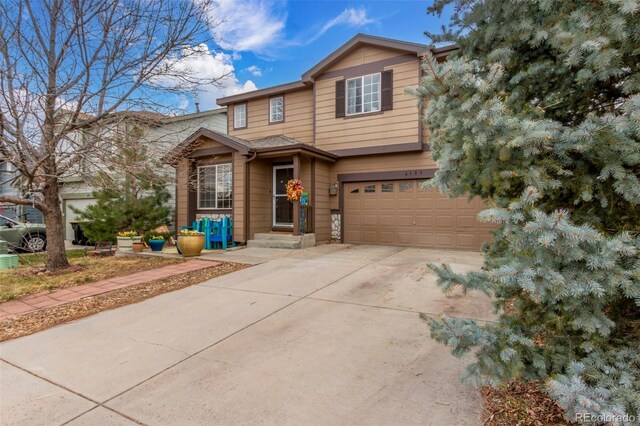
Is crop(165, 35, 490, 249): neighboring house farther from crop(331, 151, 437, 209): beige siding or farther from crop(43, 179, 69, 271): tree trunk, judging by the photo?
crop(43, 179, 69, 271): tree trunk

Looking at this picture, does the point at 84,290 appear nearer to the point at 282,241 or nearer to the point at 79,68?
the point at 79,68

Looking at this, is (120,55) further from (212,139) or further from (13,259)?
(13,259)

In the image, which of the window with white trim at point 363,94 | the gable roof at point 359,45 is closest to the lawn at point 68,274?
the window with white trim at point 363,94

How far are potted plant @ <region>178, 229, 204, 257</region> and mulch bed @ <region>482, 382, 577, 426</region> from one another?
7.54 meters

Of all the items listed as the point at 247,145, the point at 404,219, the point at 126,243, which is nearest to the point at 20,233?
the point at 126,243

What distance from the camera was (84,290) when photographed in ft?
18.9

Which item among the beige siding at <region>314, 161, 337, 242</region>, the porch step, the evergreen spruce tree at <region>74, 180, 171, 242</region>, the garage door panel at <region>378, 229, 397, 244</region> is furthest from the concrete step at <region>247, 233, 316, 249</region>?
the evergreen spruce tree at <region>74, 180, 171, 242</region>

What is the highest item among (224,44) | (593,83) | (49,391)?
(224,44)

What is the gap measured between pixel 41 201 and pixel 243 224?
15.2 ft

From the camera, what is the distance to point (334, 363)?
2939 mm

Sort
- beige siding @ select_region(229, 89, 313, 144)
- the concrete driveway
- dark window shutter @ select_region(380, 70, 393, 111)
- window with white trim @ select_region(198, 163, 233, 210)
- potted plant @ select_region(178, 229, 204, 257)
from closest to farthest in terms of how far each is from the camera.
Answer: the concrete driveway
potted plant @ select_region(178, 229, 204, 257)
dark window shutter @ select_region(380, 70, 393, 111)
window with white trim @ select_region(198, 163, 233, 210)
beige siding @ select_region(229, 89, 313, 144)

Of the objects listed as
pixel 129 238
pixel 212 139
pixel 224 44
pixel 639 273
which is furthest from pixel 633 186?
pixel 129 238

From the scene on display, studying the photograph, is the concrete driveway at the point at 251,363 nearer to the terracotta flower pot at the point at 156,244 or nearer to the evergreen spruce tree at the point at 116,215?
the terracotta flower pot at the point at 156,244

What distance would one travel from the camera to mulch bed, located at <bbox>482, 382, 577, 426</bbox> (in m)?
2.05
